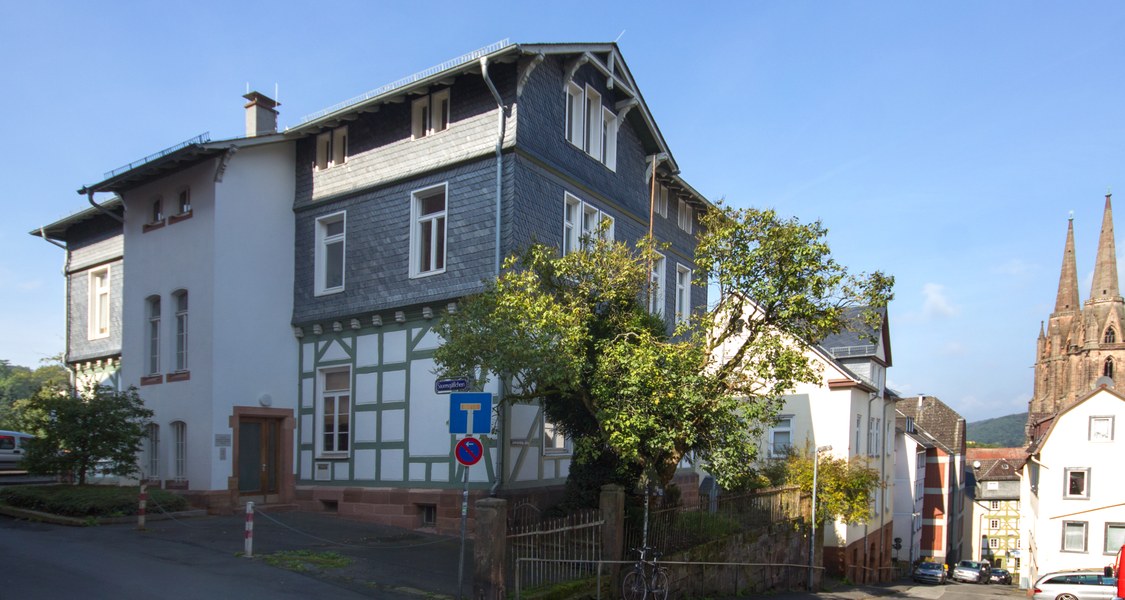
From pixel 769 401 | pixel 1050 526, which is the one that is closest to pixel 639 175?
pixel 769 401

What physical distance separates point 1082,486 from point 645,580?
3584cm

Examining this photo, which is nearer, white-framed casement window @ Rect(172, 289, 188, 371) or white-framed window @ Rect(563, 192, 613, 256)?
white-framed window @ Rect(563, 192, 613, 256)

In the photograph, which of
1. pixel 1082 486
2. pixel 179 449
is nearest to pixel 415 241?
pixel 179 449

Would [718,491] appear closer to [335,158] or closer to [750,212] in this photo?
[750,212]

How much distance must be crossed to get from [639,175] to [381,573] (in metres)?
13.4

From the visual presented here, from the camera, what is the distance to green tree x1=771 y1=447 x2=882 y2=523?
81.7 ft

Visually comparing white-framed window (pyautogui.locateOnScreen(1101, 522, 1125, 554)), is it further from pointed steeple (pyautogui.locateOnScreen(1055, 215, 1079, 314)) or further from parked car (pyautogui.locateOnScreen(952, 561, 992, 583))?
pointed steeple (pyautogui.locateOnScreen(1055, 215, 1079, 314))

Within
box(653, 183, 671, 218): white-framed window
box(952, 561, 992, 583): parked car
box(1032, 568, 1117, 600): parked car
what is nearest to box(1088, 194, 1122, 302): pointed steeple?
box(952, 561, 992, 583): parked car

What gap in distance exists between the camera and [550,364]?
523 inches

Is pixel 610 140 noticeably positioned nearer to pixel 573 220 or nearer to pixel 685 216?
pixel 573 220

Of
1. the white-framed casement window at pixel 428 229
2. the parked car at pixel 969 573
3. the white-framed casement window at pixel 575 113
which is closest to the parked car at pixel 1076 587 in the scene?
the white-framed casement window at pixel 575 113

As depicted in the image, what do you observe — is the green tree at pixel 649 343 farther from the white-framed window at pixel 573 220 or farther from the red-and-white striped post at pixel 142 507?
the red-and-white striped post at pixel 142 507

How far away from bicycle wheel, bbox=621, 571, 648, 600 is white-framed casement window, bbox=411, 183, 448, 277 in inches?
312

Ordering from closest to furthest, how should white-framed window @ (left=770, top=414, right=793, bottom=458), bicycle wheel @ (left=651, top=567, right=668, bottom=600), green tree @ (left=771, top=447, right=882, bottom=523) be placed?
bicycle wheel @ (left=651, top=567, right=668, bottom=600) → green tree @ (left=771, top=447, right=882, bottom=523) → white-framed window @ (left=770, top=414, right=793, bottom=458)
